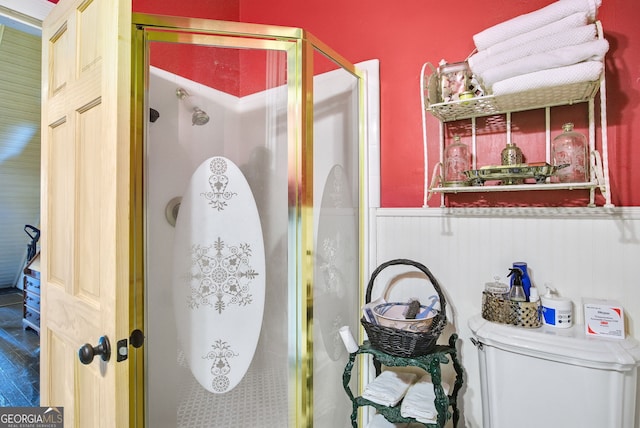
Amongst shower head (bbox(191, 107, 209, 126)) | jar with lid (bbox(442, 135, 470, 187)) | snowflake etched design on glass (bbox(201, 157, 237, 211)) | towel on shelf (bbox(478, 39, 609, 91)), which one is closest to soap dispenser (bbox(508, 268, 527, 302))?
jar with lid (bbox(442, 135, 470, 187))

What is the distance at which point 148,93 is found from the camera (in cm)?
112

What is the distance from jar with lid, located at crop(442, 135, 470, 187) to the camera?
133 centimetres

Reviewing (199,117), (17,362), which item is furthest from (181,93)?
(17,362)

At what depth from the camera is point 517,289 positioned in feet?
3.79

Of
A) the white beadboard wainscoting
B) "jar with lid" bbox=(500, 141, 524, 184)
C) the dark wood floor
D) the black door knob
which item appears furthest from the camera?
the dark wood floor

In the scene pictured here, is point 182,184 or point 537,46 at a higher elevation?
point 537,46

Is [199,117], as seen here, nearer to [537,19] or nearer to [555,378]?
[537,19]

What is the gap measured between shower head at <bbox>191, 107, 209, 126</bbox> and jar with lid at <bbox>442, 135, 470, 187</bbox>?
92 centimetres

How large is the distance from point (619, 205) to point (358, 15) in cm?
137

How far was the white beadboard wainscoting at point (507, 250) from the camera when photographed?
3.57 ft

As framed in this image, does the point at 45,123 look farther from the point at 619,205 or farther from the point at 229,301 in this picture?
the point at 619,205

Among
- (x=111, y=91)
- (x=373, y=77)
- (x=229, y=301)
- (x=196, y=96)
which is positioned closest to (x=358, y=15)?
(x=373, y=77)

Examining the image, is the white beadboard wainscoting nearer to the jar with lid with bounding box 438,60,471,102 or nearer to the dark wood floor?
the jar with lid with bounding box 438,60,471,102

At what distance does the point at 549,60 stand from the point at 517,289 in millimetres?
739
